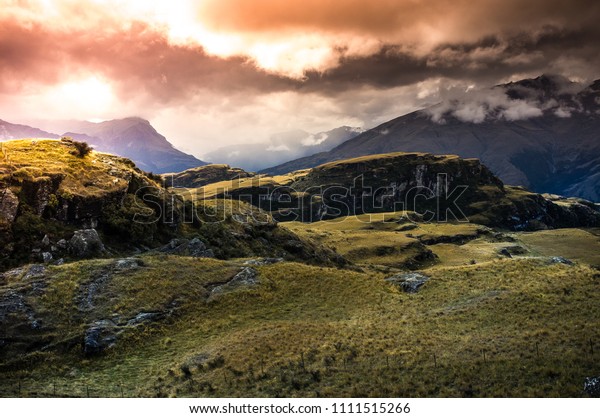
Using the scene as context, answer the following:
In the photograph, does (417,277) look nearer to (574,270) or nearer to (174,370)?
(574,270)

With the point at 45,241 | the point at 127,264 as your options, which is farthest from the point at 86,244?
the point at 127,264

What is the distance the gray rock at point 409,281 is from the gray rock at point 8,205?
53034 millimetres

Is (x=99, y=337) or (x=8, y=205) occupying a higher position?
(x=8, y=205)

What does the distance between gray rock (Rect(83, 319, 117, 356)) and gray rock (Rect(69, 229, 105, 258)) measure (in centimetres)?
1761

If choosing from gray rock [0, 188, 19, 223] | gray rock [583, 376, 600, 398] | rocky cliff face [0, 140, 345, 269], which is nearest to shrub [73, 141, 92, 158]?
rocky cliff face [0, 140, 345, 269]

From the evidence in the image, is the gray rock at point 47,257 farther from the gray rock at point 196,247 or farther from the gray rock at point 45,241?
the gray rock at point 196,247

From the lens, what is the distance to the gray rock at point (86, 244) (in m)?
52.5

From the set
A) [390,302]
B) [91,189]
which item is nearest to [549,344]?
[390,302]

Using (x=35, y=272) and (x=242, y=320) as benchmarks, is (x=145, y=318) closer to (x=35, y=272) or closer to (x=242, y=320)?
(x=242, y=320)

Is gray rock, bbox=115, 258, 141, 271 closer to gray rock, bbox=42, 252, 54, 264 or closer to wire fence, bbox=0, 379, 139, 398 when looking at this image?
gray rock, bbox=42, 252, 54, 264

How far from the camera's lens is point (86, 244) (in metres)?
53.4

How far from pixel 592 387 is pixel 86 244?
57323mm

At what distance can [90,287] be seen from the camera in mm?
43312

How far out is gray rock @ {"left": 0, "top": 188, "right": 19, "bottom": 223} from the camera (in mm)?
49625
